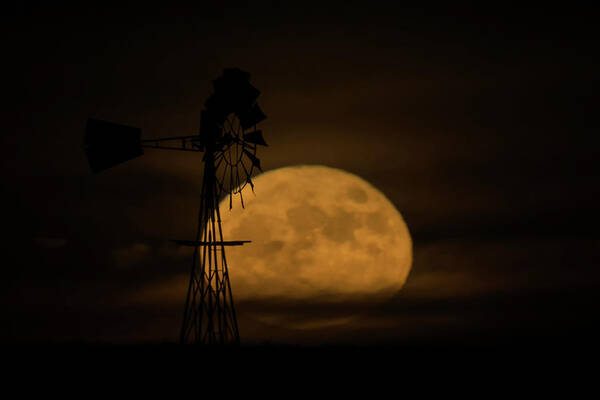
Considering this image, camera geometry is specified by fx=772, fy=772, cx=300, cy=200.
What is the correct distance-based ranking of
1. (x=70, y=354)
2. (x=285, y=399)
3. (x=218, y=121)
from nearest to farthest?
(x=285, y=399) < (x=218, y=121) < (x=70, y=354)

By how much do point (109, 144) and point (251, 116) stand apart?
3.37m

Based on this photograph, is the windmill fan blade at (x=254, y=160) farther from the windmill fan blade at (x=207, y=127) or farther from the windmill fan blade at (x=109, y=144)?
the windmill fan blade at (x=109, y=144)

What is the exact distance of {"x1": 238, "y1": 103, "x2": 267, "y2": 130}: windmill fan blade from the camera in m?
18.2

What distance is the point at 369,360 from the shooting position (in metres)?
20.3

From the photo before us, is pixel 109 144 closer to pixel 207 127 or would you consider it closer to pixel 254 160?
pixel 207 127

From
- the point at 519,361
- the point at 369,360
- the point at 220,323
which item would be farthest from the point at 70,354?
the point at 519,361

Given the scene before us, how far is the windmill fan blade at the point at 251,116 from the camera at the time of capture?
1822 cm

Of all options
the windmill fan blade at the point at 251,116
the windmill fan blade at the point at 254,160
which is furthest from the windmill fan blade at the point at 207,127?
the windmill fan blade at the point at 254,160

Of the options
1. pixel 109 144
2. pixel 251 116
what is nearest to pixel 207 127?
pixel 251 116

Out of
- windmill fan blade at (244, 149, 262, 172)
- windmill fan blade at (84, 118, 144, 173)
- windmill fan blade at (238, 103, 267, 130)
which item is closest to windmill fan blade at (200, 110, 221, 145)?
windmill fan blade at (238, 103, 267, 130)

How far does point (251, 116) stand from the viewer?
18297mm

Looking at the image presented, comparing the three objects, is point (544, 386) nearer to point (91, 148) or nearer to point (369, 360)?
point (369, 360)

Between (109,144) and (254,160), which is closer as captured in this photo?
(109,144)

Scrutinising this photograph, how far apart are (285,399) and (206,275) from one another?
3997mm
